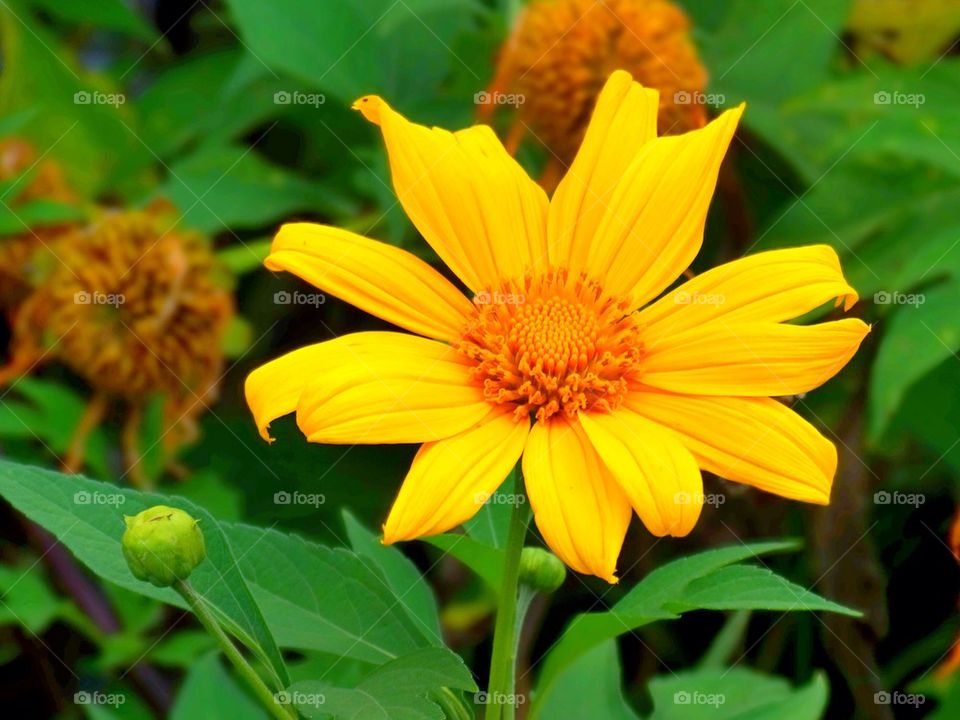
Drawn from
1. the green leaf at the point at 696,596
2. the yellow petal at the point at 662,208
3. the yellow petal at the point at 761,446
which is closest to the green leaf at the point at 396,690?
the green leaf at the point at 696,596

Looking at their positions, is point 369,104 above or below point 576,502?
above

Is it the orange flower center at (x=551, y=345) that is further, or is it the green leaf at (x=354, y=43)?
the green leaf at (x=354, y=43)

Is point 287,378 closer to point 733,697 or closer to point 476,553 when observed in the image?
point 476,553

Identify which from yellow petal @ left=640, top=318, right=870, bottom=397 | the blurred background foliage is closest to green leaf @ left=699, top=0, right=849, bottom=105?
the blurred background foliage

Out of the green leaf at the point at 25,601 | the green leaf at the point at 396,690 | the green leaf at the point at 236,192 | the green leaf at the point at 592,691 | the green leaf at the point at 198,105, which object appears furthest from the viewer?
the green leaf at the point at 198,105

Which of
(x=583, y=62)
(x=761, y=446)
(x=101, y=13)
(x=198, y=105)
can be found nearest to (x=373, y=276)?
(x=761, y=446)

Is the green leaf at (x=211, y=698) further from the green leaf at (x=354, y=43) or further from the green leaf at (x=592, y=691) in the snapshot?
the green leaf at (x=354, y=43)
